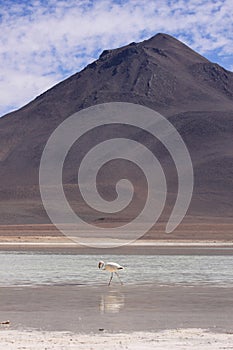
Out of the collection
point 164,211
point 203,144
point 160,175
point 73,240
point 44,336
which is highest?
point 203,144

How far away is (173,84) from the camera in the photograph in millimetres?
184875

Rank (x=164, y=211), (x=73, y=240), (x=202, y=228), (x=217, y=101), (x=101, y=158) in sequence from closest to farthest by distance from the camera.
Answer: (x=73, y=240) < (x=202, y=228) < (x=164, y=211) < (x=101, y=158) < (x=217, y=101)

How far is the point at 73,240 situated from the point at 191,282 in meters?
30.9

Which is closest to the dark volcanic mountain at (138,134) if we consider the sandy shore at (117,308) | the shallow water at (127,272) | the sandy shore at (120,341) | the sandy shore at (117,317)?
the shallow water at (127,272)

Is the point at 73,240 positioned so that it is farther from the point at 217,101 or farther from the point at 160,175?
the point at 217,101

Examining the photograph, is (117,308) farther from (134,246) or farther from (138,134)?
(138,134)

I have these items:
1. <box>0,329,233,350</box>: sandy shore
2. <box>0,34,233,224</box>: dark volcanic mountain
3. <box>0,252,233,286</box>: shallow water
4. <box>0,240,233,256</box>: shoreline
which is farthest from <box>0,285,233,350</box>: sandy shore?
<box>0,34,233,224</box>: dark volcanic mountain

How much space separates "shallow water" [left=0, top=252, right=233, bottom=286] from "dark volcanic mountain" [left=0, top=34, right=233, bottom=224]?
57481 millimetres

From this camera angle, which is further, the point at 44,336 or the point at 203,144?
the point at 203,144

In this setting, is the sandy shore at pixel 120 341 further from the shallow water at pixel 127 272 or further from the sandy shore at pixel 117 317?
the shallow water at pixel 127 272

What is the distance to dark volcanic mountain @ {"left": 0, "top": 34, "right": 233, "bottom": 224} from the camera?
106875 mm

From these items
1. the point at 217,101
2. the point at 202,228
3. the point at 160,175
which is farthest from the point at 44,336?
the point at 217,101

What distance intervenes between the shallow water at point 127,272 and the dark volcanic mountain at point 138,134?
57.5m

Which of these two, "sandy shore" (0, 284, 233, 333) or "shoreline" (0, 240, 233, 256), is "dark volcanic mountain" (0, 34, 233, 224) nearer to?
"shoreline" (0, 240, 233, 256)
